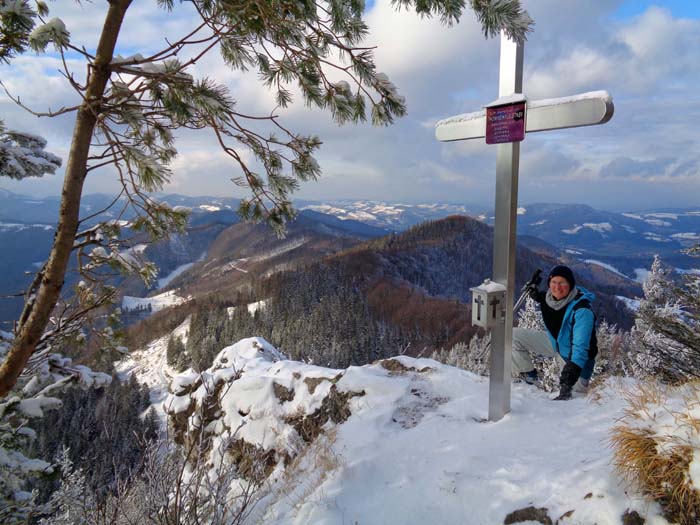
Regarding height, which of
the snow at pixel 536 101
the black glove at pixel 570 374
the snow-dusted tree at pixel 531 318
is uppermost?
the snow at pixel 536 101

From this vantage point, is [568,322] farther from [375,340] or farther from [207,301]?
[207,301]

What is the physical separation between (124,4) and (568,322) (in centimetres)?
510

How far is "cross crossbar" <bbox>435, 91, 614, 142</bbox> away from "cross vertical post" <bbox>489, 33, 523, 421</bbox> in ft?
0.90

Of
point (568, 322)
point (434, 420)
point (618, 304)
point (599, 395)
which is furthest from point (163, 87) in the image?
point (618, 304)

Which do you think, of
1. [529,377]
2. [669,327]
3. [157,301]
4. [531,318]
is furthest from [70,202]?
[157,301]

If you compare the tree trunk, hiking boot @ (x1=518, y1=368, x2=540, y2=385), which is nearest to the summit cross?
hiking boot @ (x1=518, y1=368, x2=540, y2=385)

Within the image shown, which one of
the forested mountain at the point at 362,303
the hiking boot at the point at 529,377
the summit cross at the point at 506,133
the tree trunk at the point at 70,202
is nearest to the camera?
the tree trunk at the point at 70,202

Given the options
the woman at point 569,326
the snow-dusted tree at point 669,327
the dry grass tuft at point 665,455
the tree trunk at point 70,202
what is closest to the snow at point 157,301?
the snow-dusted tree at point 669,327

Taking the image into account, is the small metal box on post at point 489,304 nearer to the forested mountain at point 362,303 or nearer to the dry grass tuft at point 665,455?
the dry grass tuft at point 665,455

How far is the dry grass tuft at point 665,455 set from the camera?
2022 mm

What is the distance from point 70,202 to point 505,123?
3719 millimetres

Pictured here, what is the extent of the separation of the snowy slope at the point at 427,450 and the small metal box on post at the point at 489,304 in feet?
3.50

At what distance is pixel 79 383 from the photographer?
401 centimetres

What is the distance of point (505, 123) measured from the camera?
3.71 m
